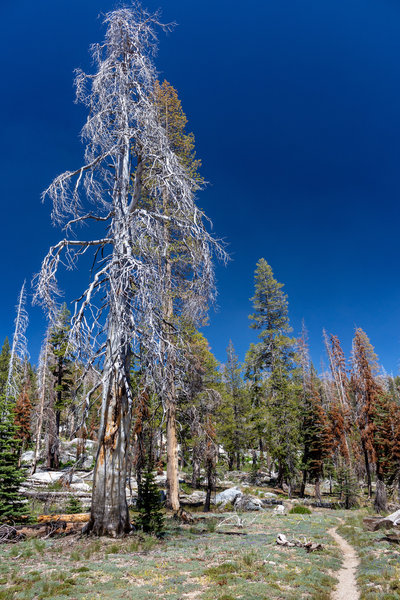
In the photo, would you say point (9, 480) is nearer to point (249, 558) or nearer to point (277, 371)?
point (249, 558)

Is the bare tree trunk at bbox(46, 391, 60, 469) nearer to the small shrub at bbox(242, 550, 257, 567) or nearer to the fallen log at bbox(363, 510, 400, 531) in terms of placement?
the fallen log at bbox(363, 510, 400, 531)

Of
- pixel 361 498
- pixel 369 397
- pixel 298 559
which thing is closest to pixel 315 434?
pixel 369 397

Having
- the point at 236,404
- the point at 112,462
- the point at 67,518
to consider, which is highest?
the point at 236,404

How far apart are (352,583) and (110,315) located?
8.60m

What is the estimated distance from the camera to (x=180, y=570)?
6.86m

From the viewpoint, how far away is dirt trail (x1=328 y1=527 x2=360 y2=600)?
6770mm

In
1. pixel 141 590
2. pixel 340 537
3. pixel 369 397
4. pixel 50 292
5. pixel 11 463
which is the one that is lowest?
pixel 340 537

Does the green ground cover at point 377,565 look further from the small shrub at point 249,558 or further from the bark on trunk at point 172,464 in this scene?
the bark on trunk at point 172,464

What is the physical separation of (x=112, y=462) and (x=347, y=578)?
6.32 meters

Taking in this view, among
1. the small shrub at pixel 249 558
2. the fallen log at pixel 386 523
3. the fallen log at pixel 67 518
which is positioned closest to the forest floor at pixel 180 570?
the small shrub at pixel 249 558

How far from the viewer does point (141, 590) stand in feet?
18.4

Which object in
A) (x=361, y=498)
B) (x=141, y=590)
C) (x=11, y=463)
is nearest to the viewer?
(x=141, y=590)

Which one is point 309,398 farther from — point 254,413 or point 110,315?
point 110,315

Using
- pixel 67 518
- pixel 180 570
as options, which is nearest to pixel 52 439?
pixel 67 518
